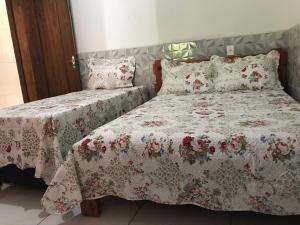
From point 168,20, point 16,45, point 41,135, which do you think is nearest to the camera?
point 41,135

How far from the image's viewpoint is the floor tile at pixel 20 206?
174 cm

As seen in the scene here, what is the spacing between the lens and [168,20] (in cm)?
291

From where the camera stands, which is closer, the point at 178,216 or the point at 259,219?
the point at 259,219

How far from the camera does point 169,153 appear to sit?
4.36 ft

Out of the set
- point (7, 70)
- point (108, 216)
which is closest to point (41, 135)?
point (108, 216)

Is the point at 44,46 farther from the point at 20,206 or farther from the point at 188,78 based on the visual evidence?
the point at 20,206

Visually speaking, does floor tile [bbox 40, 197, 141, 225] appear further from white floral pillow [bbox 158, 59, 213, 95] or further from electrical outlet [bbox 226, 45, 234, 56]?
→ electrical outlet [bbox 226, 45, 234, 56]

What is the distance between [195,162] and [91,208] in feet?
2.45

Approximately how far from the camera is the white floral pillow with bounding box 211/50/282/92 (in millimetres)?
2338

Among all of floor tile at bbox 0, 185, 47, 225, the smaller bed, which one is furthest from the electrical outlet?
floor tile at bbox 0, 185, 47, 225

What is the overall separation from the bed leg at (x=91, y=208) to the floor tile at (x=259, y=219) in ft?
2.50

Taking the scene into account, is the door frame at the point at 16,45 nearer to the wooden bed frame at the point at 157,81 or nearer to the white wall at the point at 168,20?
the white wall at the point at 168,20

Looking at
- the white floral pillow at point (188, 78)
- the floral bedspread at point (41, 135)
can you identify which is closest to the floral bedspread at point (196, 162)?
the floral bedspread at point (41, 135)

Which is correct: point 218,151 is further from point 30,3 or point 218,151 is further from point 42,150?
point 30,3
